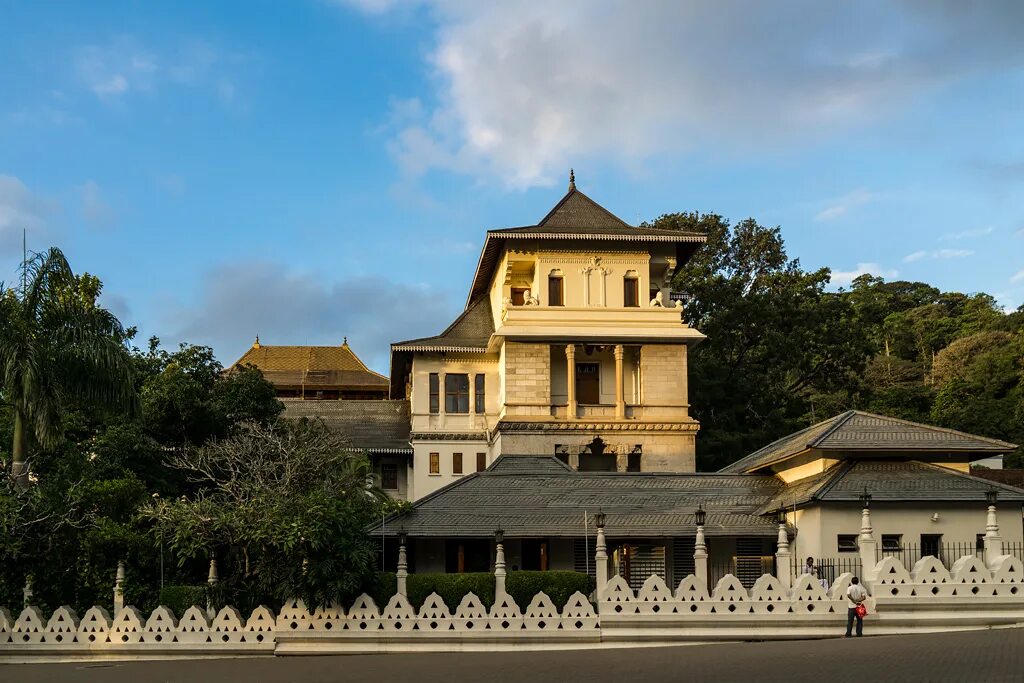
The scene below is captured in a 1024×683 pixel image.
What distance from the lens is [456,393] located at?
57188 mm

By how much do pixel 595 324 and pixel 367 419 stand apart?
42.6 ft

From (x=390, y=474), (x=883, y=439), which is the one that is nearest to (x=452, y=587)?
(x=883, y=439)

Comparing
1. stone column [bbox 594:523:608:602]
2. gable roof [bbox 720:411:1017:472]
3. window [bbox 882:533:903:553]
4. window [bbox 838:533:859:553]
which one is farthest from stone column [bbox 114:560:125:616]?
window [bbox 882:533:903:553]

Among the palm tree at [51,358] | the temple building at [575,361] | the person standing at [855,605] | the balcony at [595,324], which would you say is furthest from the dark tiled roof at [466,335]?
the person standing at [855,605]

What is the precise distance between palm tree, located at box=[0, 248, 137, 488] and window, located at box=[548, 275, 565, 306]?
2589 cm

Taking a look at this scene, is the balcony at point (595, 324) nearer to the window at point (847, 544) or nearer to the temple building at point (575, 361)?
the temple building at point (575, 361)

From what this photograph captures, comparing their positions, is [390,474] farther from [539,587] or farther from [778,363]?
[539,587]

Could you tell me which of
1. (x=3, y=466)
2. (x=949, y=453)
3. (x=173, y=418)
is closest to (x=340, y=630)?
(x=3, y=466)

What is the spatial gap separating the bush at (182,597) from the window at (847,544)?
15375 millimetres

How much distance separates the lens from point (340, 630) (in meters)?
26.1

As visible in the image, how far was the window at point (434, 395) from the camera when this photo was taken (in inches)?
2243

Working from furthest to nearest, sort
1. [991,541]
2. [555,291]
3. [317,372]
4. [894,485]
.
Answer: [317,372]
[555,291]
[894,485]
[991,541]

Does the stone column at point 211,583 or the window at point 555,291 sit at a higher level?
the window at point 555,291

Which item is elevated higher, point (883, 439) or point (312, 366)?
point (312, 366)
